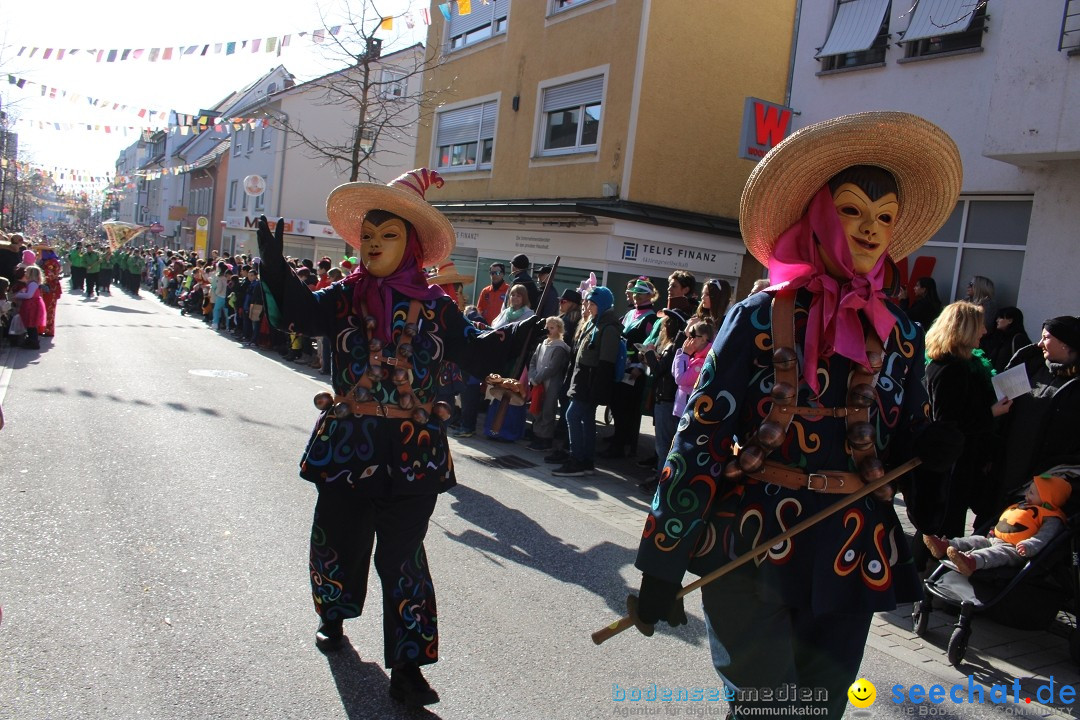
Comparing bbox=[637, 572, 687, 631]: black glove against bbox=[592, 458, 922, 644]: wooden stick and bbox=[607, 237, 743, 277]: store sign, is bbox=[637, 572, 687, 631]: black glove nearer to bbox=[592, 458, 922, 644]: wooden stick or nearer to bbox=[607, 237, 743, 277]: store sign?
bbox=[592, 458, 922, 644]: wooden stick

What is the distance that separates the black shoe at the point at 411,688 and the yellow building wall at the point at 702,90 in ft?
40.3

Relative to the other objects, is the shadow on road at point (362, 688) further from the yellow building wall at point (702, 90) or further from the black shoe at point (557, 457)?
the yellow building wall at point (702, 90)

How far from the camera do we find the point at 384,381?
3482 millimetres

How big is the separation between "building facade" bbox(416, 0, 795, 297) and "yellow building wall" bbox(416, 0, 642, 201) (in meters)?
0.04

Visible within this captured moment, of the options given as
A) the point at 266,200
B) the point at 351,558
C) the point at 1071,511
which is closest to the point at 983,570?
the point at 1071,511

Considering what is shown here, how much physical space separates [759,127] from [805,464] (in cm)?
1146

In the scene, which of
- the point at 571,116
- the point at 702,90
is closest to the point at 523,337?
the point at 702,90

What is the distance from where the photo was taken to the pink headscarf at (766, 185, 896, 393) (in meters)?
Result: 2.35

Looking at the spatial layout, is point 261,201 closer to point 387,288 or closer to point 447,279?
point 447,279

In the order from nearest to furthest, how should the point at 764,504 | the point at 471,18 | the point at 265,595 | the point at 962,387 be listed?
the point at 764,504 < the point at 265,595 < the point at 962,387 < the point at 471,18

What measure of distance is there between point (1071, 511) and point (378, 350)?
3800 millimetres

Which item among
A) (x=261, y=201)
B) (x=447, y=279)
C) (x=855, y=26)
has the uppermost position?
(x=855, y=26)

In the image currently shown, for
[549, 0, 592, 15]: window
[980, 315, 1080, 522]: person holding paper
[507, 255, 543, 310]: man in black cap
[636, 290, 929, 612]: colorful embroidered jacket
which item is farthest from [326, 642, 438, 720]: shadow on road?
[549, 0, 592, 15]: window

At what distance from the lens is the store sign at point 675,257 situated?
1452 centimetres
